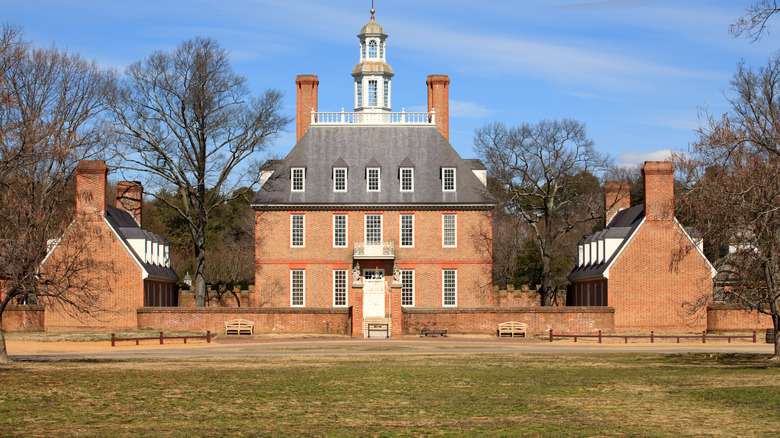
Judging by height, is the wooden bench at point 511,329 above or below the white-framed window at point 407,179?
below

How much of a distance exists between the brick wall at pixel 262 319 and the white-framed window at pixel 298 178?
9120mm

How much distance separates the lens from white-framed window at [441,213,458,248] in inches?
1935

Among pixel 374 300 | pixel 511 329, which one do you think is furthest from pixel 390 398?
pixel 374 300

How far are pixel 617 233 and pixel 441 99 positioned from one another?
14165 mm

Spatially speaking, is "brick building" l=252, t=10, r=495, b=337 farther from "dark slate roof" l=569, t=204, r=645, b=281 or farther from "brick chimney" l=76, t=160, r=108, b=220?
"brick chimney" l=76, t=160, r=108, b=220

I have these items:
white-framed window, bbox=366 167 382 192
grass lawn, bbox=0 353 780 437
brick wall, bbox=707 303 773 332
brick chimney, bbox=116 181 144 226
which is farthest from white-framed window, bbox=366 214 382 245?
grass lawn, bbox=0 353 780 437

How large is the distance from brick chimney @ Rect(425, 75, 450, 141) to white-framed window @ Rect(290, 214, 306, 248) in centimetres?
1059

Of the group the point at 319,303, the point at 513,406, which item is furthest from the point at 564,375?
the point at 319,303

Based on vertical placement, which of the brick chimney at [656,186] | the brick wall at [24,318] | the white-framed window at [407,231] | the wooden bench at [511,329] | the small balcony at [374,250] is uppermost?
the brick chimney at [656,186]

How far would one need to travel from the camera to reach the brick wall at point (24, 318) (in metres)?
42.2

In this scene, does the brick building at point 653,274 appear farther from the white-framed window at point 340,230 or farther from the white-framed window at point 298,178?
the white-framed window at point 298,178

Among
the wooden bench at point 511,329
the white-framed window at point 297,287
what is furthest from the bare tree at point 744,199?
the white-framed window at point 297,287

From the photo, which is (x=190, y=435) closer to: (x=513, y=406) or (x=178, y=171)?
(x=513, y=406)

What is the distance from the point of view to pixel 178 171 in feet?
154
